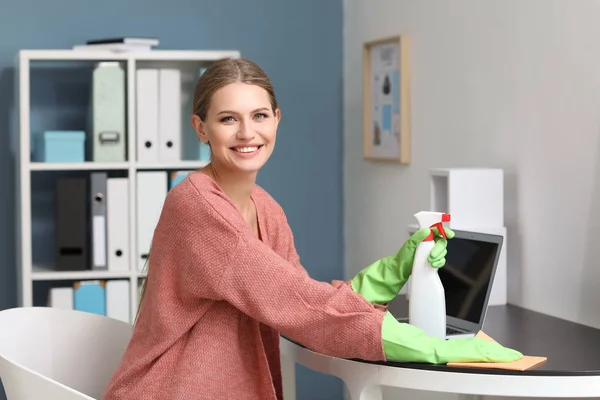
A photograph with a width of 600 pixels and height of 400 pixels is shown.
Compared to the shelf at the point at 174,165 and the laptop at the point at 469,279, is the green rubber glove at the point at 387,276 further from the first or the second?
the shelf at the point at 174,165

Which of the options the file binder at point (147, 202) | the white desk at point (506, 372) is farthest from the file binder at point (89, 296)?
the white desk at point (506, 372)

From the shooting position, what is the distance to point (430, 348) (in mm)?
1727

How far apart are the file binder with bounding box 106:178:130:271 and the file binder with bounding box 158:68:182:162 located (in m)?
0.18

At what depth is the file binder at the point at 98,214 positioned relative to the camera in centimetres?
330

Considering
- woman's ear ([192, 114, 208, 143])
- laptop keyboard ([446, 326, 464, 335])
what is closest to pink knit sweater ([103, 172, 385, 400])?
woman's ear ([192, 114, 208, 143])

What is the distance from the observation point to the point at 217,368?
71.1 inches

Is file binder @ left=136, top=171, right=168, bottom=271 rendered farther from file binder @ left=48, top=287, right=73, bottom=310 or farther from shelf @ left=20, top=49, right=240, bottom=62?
shelf @ left=20, top=49, right=240, bottom=62

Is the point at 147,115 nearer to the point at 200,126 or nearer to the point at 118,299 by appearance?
the point at 118,299

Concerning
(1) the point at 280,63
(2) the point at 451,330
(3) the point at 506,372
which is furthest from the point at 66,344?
(1) the point at 280,63

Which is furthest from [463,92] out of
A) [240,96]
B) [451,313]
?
[240,96]

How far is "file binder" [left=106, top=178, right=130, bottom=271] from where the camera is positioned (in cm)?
331

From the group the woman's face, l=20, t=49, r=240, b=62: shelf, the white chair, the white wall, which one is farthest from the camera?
l=20, t=49, r=240, b=62: shelf

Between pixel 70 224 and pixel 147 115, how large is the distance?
18.4 inches

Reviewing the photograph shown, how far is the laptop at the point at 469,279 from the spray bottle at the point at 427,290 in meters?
0.08
